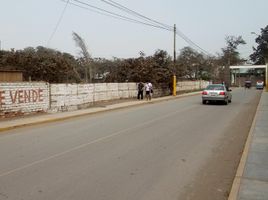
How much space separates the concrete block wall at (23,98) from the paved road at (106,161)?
13.6ft

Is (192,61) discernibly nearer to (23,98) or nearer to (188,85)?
(188,85)

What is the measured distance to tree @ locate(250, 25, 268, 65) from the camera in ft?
430

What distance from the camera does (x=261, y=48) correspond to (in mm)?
132500

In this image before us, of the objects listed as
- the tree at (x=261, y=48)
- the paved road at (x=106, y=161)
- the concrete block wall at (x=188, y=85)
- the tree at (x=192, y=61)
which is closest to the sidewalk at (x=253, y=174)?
the paved road at (x=106, y=161)

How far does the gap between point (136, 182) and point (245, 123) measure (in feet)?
36.0

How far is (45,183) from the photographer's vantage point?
6.56 m

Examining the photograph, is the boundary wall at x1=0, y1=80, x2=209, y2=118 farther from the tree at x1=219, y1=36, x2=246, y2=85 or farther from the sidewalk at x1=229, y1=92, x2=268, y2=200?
the tree at x1=219, y1=36, x2=246, y2=85

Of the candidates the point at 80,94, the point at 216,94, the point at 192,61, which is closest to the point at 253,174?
the point at 80,94

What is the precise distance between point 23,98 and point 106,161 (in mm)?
11945

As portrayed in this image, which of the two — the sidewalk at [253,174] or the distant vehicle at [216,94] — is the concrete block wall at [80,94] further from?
the sidewalk at [253,174]

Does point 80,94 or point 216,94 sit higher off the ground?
point 80,94

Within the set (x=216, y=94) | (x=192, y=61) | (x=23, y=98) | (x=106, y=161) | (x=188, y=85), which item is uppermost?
(x=192, y=61)

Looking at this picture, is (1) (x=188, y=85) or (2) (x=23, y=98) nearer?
(2) (x=23, y=98)

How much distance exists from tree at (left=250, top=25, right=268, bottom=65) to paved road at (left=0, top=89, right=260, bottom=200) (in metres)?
125
